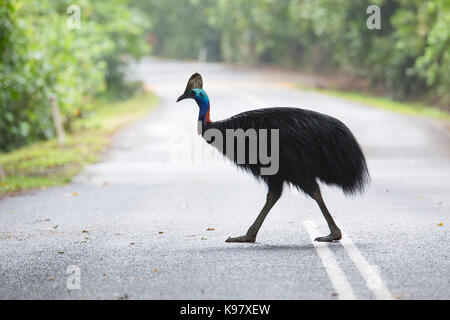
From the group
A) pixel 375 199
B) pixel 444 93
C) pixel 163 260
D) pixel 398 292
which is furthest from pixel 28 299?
pixel 444 93

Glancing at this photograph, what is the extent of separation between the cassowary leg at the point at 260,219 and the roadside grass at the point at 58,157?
640cm

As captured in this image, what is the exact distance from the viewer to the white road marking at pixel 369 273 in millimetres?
5766

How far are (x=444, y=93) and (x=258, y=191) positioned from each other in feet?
55.4

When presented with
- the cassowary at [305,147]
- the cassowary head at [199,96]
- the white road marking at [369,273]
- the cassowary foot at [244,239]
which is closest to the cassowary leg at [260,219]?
the cassowary foot at [244,239]

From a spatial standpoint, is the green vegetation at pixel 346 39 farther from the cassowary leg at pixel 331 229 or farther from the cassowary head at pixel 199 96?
the cassowary head at pixel 199 96

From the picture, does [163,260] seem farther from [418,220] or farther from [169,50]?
[169,50]

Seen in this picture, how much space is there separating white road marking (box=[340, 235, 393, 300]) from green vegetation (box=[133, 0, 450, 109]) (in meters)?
17.4

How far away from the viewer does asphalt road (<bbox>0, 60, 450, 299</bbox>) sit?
6.14 metres

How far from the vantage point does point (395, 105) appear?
29.4 meters

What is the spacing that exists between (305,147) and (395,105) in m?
22.8

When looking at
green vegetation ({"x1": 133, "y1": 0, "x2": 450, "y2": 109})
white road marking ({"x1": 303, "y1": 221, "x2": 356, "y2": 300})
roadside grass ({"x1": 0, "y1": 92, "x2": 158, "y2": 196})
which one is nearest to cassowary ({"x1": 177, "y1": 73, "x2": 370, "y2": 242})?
white road marking ({"x1": 303, "y1": 221, "x2": 356, "y2": 300})

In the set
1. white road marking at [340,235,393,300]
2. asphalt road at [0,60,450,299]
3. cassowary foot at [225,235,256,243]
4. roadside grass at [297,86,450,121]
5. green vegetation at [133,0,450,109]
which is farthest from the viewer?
green vegetation at [133,0,450,109]

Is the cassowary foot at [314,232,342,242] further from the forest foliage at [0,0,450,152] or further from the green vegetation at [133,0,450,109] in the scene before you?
the green vegetation at [133,0,450,109]

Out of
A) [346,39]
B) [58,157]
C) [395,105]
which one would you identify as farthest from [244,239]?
[346,39]
